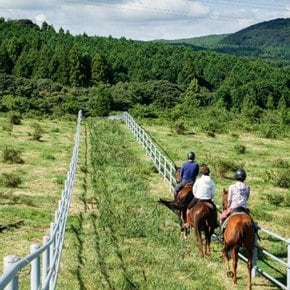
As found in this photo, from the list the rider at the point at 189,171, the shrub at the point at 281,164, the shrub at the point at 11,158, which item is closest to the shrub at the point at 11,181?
the shrub at the point at 11,158

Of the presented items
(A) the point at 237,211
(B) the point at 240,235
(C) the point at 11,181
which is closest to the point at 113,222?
(A) the point at 237,211

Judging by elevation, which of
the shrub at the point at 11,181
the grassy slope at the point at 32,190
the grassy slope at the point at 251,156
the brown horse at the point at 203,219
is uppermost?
the brown horse at the point at 203,219

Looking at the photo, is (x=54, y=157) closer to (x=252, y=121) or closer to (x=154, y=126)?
(x=154, y=126)

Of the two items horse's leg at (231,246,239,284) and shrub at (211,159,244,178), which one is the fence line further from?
shrub at (211,159,244,178)

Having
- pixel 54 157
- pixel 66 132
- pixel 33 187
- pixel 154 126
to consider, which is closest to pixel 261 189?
pixel 33 187

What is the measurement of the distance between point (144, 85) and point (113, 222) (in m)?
88.9

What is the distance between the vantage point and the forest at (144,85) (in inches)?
2532

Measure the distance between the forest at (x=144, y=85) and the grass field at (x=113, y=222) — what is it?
20.8 meters

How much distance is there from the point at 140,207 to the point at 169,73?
111 metres

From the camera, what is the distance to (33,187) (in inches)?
773

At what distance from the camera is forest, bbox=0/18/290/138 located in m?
64.3

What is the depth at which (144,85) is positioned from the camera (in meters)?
102

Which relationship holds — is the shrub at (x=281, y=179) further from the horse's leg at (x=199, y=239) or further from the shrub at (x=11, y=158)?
the horse's leg at (x=199, y=239)

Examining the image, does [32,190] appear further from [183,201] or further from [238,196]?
[238,196]
